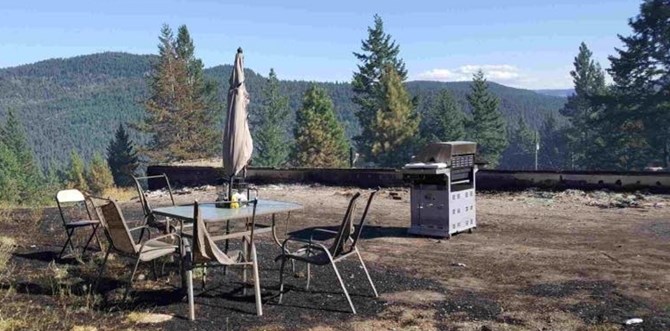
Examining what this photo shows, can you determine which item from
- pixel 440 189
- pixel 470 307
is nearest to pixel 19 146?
pixel 440 189

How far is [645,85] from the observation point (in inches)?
1200

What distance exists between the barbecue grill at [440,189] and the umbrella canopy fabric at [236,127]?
9.34ft

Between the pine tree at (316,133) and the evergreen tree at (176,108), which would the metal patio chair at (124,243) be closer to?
the evergreen tree at (176,108)

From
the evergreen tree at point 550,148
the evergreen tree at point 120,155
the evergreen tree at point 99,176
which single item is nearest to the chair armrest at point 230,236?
the evergreen tree at point 120,155

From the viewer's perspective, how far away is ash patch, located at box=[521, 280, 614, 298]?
477 cm

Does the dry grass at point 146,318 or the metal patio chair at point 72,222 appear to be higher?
the metal patio chair at point 72,222

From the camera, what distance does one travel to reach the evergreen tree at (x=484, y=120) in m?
50.1

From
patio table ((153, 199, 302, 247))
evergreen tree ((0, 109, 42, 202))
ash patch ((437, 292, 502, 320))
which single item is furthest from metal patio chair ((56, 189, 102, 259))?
evergreen tree ((0, 109, 42, 202))

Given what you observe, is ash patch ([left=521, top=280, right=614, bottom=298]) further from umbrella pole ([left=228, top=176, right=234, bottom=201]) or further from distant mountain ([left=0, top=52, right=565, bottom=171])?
distant mountain ([left=0, top=52, right=565, bottom=171])

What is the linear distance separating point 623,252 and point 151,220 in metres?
5.52

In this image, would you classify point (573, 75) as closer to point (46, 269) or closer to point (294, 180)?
point (294, 180)

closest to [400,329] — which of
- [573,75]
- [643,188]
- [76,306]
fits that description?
[76,306]

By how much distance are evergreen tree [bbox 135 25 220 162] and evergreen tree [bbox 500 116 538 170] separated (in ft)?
201

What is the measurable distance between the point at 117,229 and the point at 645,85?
32.8 metres
